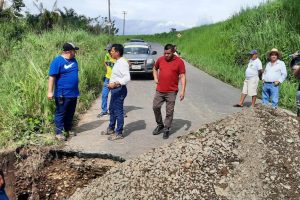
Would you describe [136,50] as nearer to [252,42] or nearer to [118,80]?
[252,42]

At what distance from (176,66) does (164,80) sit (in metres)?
0.34

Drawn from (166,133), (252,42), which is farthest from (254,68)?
(252,42)

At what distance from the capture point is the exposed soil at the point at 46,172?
621cm

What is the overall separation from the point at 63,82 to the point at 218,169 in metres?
3.33

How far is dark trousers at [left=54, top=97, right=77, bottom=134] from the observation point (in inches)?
283

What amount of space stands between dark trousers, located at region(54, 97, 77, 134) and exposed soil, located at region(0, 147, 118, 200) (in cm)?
79

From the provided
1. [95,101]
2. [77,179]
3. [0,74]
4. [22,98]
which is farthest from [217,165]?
[0,74]

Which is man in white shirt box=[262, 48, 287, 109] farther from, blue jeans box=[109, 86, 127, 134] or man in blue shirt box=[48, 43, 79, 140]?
man in blue shirt box=[48, 43, 79, 140]

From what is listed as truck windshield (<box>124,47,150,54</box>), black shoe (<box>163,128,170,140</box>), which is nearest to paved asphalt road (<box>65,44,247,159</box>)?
black shoe (<box>163,128,170,140</box>)

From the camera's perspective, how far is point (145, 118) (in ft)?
31.7

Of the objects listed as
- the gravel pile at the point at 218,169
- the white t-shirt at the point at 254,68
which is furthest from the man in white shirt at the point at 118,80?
the white t-shirt at the point at 254,68

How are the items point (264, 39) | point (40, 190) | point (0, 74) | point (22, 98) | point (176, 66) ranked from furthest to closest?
point (264, 39) → point (0, 74) → point (22, 98) → point (176, 66) → point (40, 190)

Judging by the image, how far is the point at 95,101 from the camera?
1193 centimetres

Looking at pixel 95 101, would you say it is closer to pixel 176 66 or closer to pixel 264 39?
pixel 176 66
